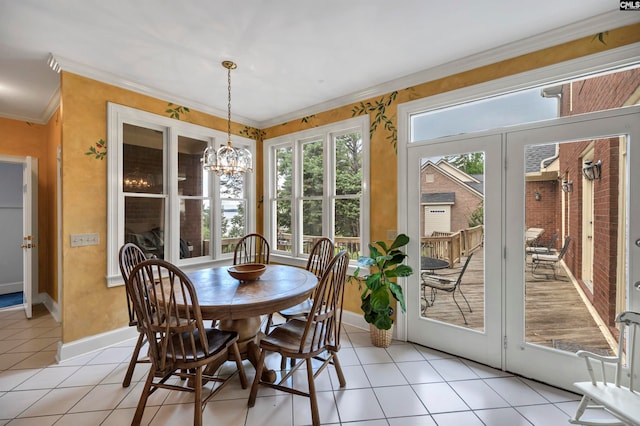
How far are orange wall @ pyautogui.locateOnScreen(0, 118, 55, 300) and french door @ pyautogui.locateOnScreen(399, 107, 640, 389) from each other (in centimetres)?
497

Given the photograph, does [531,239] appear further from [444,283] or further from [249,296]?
[249,296]

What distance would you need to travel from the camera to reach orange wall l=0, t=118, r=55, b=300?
3693 millimetres

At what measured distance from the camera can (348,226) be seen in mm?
3383

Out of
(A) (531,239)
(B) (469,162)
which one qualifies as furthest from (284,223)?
(A) (531,239)

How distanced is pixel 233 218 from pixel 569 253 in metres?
3.73

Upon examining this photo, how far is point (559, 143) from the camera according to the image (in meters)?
2.08

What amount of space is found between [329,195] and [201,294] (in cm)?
202

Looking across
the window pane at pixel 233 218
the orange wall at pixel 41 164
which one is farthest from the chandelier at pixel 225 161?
the orange wall at pixel 41 164

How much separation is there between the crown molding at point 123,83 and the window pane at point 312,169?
4.11ft

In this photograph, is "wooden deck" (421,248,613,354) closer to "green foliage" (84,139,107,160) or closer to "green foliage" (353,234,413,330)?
"green foliage" (353,234,413,330)

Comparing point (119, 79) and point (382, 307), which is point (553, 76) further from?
point (119, 79)

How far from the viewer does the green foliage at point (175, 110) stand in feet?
10.5

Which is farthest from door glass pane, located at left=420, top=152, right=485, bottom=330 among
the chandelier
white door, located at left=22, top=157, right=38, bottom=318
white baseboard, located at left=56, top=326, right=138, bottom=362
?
white door, located at left=22, top=157, right=38, bottom=318

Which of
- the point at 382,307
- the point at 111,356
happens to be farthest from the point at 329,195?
the point at 111,356
